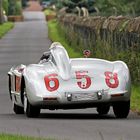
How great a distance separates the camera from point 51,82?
50.0 ft

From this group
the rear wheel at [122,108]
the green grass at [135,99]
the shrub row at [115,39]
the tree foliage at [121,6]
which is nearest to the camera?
the rear wheel at [122,108]

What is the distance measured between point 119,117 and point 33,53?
93.5ft

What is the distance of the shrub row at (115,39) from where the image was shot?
912 inches

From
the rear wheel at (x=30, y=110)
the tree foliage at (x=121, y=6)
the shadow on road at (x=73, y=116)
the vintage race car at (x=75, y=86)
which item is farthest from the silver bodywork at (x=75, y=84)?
the tree foliage at (x=121, y=6)

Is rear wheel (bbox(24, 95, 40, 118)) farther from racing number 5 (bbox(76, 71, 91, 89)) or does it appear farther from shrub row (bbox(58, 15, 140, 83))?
shrub row (bbox(58, 15, 140, 83))

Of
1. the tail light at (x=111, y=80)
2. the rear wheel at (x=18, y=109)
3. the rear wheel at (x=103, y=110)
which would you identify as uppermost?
the tail light at (x=111, y=80)

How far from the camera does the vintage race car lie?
1513 cm

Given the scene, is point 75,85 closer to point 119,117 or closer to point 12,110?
point 119,117

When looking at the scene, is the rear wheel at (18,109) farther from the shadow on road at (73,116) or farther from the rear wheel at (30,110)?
the rear wheel at (30,110)

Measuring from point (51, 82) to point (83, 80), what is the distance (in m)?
0.53

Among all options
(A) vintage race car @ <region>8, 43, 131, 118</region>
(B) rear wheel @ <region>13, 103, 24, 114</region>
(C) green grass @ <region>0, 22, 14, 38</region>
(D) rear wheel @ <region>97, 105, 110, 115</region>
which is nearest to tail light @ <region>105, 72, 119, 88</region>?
(A) vintage race car @ <region>8, 43, 131, 118</region>

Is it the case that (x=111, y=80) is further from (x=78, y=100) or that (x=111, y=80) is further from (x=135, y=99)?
(x=135, y=99)

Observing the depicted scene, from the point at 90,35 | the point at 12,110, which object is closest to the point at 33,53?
the point at 90,35

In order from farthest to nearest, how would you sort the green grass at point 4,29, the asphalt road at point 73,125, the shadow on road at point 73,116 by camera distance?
the green grass at point 4,29, the shadow on road at point 73,116, the asphalt road at point 73,125
